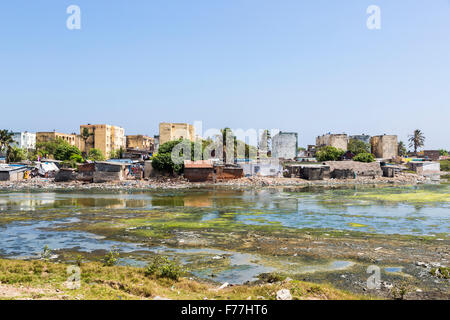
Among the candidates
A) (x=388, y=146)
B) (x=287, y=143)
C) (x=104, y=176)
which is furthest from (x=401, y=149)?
(x=104, y=176)

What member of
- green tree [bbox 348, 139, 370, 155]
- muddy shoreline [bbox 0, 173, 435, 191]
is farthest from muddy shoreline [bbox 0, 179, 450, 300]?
green tree [bbox 348, 139, 370, 155]

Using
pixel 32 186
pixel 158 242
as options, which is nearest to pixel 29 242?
pixel 158 242

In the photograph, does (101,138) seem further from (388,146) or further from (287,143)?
(388,146)

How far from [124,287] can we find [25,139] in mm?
90656

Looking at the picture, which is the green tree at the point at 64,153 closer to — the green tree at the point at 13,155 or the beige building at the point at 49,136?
the green tree at the point at 13,155

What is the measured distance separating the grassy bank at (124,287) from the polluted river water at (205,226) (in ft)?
4.36

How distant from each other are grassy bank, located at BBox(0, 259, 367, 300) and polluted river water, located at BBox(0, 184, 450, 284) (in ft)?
4.36

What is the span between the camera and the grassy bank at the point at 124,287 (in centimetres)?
785

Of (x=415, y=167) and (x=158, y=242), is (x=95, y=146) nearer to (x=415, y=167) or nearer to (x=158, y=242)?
(x=415, y=167)

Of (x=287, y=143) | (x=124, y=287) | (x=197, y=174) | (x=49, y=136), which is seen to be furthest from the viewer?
(x=49, y=136)

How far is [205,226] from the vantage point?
698 inches

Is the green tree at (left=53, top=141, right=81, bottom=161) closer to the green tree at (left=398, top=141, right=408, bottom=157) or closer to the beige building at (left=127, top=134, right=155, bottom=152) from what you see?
the beige building at (left=127, top=134, right=155, bottom=152)

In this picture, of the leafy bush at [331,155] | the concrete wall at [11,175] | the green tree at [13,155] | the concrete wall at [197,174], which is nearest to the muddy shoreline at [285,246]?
the concrete wall at [197,174]
